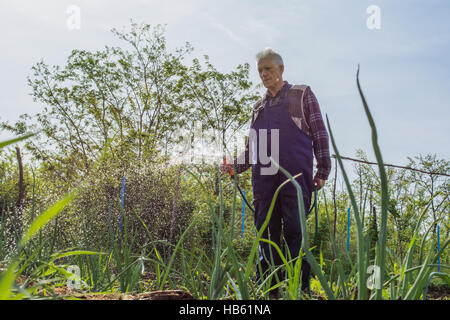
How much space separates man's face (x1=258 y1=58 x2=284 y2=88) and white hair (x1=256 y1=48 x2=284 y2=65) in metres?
0.02

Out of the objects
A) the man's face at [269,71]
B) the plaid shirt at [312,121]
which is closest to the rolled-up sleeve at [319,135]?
the plaid shirt at [312,121]

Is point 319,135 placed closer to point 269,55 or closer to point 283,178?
point 283,178

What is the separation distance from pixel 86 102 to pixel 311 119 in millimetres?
11325

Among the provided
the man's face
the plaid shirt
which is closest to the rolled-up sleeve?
the plaid shirt

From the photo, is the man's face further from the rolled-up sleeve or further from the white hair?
the rolled-up sleeve

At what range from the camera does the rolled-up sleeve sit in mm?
2367

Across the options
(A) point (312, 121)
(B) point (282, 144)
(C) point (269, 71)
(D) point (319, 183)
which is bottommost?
(D) point (319, 183)

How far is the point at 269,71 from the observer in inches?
95.3

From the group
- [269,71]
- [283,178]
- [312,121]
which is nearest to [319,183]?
[283,178]

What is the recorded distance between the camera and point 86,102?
1245cm

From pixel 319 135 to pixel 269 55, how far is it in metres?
0.58

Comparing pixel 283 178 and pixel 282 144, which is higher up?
pixel 282 144
